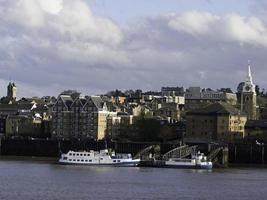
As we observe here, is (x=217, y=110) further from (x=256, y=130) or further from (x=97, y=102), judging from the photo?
(x=97, y=102)

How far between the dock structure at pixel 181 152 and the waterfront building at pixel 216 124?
2323 cm

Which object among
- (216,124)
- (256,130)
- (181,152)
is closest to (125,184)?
(181,152)

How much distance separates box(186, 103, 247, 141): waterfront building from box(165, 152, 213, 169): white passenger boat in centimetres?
3518

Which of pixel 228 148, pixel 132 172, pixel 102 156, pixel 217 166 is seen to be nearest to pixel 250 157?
pixel 228 148

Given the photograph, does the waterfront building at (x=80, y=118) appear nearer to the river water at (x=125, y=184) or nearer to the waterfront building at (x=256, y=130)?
the waterfront building at (x=256, y=130)

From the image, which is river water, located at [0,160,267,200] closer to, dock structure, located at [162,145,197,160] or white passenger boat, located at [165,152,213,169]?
white passenger boat, located at [165,152,213,169]

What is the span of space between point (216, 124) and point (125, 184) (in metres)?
71.3

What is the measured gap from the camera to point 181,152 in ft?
394

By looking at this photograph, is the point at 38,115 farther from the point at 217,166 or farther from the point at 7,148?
the point at 217,166

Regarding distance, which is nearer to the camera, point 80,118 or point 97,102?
point 80,118

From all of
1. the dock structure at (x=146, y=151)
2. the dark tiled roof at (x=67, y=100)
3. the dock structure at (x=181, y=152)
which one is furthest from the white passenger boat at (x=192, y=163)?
the dark tiled roof at (x=67, y=100)

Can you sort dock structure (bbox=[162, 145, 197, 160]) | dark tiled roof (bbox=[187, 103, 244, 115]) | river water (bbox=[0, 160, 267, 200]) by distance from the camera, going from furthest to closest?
1. dark tiled roof (bbox=[187, 103, 244, 115])
2. dock structure (bbox=[162, 145, 197, 160])
3. river water (bbox=[0, 160, 267, 200])

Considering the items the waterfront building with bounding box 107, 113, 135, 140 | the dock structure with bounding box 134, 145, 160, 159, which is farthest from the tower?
→ the dock structure with bounding box 134, 145, 160, 159

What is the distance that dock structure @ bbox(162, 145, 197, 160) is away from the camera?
11762cm
